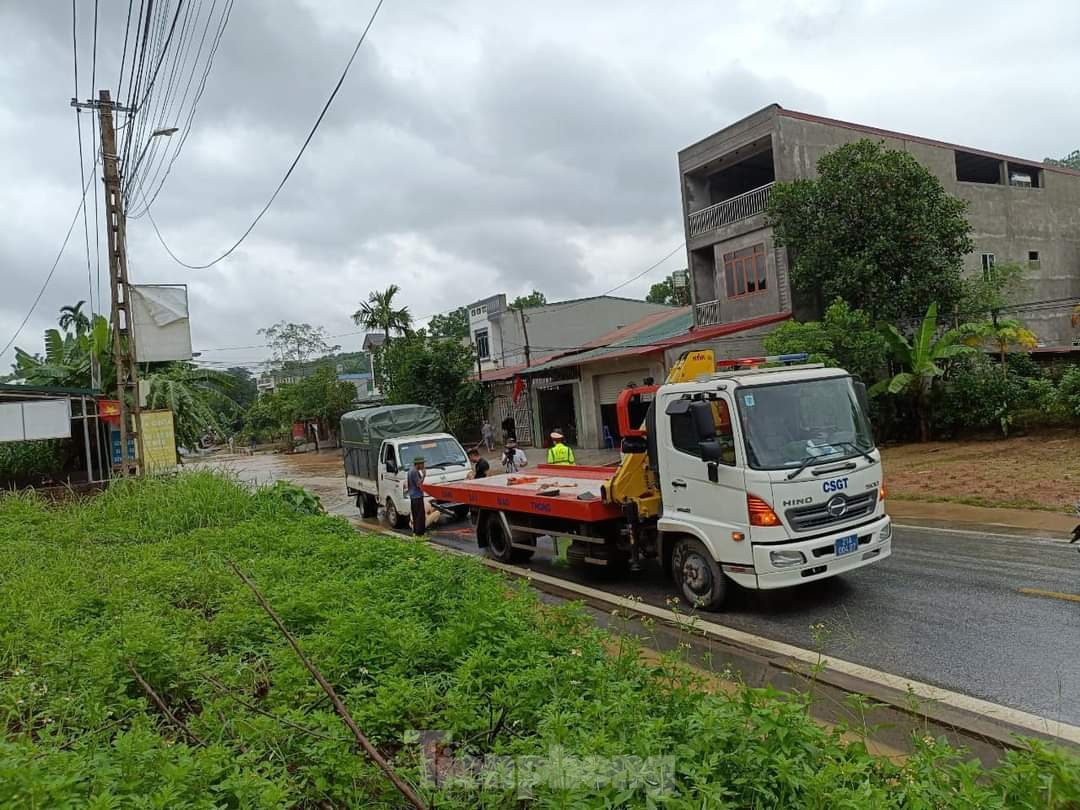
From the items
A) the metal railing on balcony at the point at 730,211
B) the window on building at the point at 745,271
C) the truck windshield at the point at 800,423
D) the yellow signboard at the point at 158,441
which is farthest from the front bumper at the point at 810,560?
the window on building at the point at 745,271

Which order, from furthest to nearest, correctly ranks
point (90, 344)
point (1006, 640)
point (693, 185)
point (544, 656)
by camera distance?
point (693, 185) → point (90, 344) → point (1006, 640) → point (544, 656)

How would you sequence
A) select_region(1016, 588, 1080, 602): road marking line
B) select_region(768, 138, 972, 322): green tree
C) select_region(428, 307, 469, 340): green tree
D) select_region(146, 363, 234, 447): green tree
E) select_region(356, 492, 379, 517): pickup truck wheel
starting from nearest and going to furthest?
select_region(1016, 588, 1080, 602): road marking line, select_region(356, 492, 379, 517): pickup truck wheel, select_region(768, 138, 972, 322): green tree, select_region(146, 363, 234, 447): green tree, select_region(428, 307, 469, 340): green tree

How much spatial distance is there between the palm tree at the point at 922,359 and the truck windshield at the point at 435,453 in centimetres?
1044

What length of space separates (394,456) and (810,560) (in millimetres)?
9637

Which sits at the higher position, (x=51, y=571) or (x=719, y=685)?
(x=51, y=571)

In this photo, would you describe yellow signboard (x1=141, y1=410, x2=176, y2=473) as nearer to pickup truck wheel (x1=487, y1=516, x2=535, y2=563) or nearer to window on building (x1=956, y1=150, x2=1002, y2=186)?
pickup truck wheel (x1=487, y1=516, x2=535, y2=563)

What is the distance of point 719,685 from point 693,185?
23364 millimetres

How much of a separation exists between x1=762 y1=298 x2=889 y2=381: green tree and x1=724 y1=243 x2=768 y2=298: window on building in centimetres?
523

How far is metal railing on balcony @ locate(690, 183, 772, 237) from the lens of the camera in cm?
2314

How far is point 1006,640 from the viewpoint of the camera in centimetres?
563

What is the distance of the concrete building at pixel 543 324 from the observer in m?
39.7

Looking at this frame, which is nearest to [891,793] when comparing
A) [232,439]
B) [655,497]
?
[655,497]

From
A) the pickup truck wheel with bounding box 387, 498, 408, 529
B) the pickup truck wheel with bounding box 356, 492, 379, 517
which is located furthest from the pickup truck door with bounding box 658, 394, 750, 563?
the pickup truck wheel with bounding box 356, 492, 379, 517

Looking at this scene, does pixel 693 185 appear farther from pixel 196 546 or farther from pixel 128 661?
pixel 128 661
